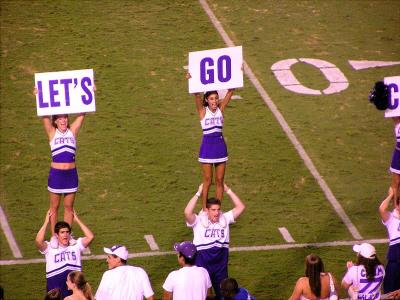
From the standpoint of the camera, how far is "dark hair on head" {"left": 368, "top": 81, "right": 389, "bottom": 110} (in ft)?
42.9

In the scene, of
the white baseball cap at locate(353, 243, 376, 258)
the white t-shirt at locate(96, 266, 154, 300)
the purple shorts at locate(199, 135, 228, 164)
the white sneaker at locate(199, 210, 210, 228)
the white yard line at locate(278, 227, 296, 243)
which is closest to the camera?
the white t-shirt at locate(96, 266, 154, 300)

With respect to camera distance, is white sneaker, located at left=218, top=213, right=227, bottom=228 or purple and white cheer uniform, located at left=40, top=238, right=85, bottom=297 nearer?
purple and white cheer uniform, located at left=40, top=238, right=85, bottom=297

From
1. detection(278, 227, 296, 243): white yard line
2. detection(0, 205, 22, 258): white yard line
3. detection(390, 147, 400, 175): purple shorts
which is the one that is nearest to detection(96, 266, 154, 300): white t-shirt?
detection(0, 205, 22, 258): white yard line

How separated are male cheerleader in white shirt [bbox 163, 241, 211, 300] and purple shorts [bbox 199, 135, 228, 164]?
10.7 ft

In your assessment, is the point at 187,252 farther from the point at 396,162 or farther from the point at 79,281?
the point at 396,162

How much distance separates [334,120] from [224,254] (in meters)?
5.84

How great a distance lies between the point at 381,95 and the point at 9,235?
472 centimetres

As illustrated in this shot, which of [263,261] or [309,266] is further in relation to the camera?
[263,261]

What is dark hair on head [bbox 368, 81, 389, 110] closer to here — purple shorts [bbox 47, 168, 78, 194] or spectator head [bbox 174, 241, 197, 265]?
purple shorts [bbox 47, 168, 78, 194]

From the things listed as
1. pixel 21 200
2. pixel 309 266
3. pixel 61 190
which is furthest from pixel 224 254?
pixel 21 200

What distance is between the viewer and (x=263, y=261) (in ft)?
44.5

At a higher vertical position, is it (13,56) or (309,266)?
(13,56)

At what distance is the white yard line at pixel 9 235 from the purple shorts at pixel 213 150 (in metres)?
2.44

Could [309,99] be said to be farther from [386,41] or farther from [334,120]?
[386,41]
